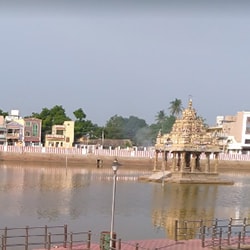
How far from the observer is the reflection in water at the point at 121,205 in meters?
23.1

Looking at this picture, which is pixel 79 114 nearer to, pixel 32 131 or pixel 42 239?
pixel 32 131

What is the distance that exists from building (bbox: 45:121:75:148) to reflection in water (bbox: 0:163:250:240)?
42.4 meters

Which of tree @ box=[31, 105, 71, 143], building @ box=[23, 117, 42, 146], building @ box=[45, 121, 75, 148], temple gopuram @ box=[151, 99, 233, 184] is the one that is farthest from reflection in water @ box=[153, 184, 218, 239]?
tree @ box=[31, 105, 71, 143]

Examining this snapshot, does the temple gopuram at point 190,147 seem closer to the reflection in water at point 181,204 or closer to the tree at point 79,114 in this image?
the reflection in water at point 181,204

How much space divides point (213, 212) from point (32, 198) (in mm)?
10343

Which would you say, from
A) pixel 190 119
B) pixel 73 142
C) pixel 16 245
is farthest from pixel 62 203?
pixel 73 142

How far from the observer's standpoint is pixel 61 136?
284 feet

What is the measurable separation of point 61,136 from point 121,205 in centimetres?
5736

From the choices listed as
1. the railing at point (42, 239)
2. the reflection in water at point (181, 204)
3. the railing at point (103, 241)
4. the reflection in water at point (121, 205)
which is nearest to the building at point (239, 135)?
the reflection in water at point (121, 205)

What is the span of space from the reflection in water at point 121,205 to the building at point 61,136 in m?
42.4

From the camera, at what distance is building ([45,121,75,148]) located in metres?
86.2

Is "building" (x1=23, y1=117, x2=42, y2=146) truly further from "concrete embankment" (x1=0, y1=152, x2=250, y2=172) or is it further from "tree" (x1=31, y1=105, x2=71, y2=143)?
"concrete embankment" (x1=0, y1=152, x2=250, y2=172)

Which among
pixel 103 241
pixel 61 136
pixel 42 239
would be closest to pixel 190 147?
pixel 42 239

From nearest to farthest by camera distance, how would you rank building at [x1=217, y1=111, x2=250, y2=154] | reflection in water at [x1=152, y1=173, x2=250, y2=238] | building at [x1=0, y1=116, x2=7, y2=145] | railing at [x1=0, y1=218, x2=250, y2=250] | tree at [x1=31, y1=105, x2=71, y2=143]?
railing at [x1=0, y1=218, x2=250, y2=250] → reflection in water at [x1=152, y1=173, x2=250, y2=238] → building at [x1=0, y1=116, x2=7, y2=145] → building at [x1=217, y1=111, x2=250, y2=154] → tree at [x1=31, y1=105, x2=71, y2=143]
